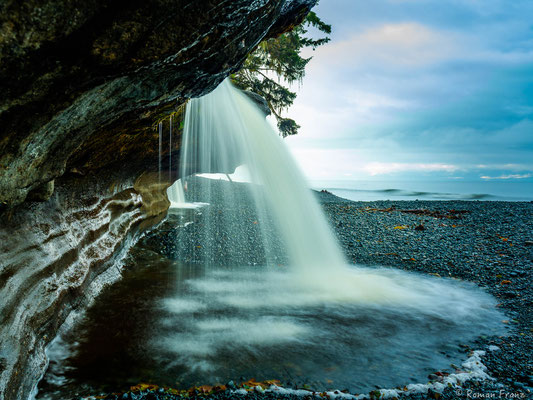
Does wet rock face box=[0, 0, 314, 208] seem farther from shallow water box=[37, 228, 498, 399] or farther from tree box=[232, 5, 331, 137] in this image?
tree box=[232, 5, 331, 137]

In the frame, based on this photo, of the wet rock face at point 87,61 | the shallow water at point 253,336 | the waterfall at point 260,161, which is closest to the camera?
the wet rock face at point 87,61

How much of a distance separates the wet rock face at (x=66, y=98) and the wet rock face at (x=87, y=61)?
1 centimetres

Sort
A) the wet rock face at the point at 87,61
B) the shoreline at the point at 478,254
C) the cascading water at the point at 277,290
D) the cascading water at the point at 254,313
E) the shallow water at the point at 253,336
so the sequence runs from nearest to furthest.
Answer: the wet rock face at the point at 87,61, the shallow water at the point at 253,336, the cascading water at the point at 254,313, the shoreline at the point at 478,254, the cascading water at the point at 277,290

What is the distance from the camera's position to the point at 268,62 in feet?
56.5

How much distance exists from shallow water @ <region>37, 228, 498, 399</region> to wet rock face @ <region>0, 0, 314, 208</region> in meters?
2.54

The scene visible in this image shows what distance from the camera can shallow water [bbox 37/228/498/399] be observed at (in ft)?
13.5

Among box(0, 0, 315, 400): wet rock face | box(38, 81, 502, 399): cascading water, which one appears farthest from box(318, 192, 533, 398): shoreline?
box(0, 0, 315, 400): wet rock face

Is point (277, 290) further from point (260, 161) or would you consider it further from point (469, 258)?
point (260, 161)

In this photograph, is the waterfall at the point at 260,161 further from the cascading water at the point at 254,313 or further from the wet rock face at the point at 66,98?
the wet rock face at the point at 66,98

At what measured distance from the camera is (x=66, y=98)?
316 centimetres

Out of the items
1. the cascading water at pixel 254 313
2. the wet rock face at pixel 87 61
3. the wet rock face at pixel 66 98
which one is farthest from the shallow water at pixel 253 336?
the wet rock face at pixel 87 61

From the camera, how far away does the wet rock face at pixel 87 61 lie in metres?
2.47

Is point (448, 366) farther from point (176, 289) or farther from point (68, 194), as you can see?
point (68, 194)

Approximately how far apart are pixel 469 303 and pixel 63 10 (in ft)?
27.6
